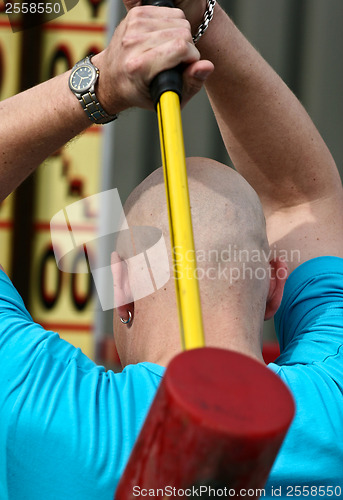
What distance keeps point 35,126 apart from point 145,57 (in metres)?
0.23

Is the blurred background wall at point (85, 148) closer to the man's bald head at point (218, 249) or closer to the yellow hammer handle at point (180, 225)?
the man's bald head at point (218, 249)

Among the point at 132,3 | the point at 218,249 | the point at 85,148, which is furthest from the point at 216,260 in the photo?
the point at 85,148

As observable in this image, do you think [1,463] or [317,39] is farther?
[317,39]

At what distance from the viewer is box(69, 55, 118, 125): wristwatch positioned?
1021 mm

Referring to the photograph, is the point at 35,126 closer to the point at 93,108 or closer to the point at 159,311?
the point at 93,108

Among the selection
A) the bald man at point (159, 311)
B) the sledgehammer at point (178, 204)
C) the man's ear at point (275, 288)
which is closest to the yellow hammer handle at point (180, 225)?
the sledgehammer at point (178, 204)

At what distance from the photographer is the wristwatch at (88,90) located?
40.2 inches

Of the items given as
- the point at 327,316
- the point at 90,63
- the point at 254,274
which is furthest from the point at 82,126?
the point at 327,316

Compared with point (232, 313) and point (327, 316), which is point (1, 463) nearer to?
point (232, 313)

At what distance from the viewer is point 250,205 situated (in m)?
1.08

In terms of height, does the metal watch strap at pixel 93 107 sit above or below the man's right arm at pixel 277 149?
above

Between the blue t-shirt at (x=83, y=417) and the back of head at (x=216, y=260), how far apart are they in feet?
0.27

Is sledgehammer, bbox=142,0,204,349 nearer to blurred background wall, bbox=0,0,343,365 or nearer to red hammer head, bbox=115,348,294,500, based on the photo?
red hammer head, bbox=115,348,294,500

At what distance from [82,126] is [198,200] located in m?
0.21
